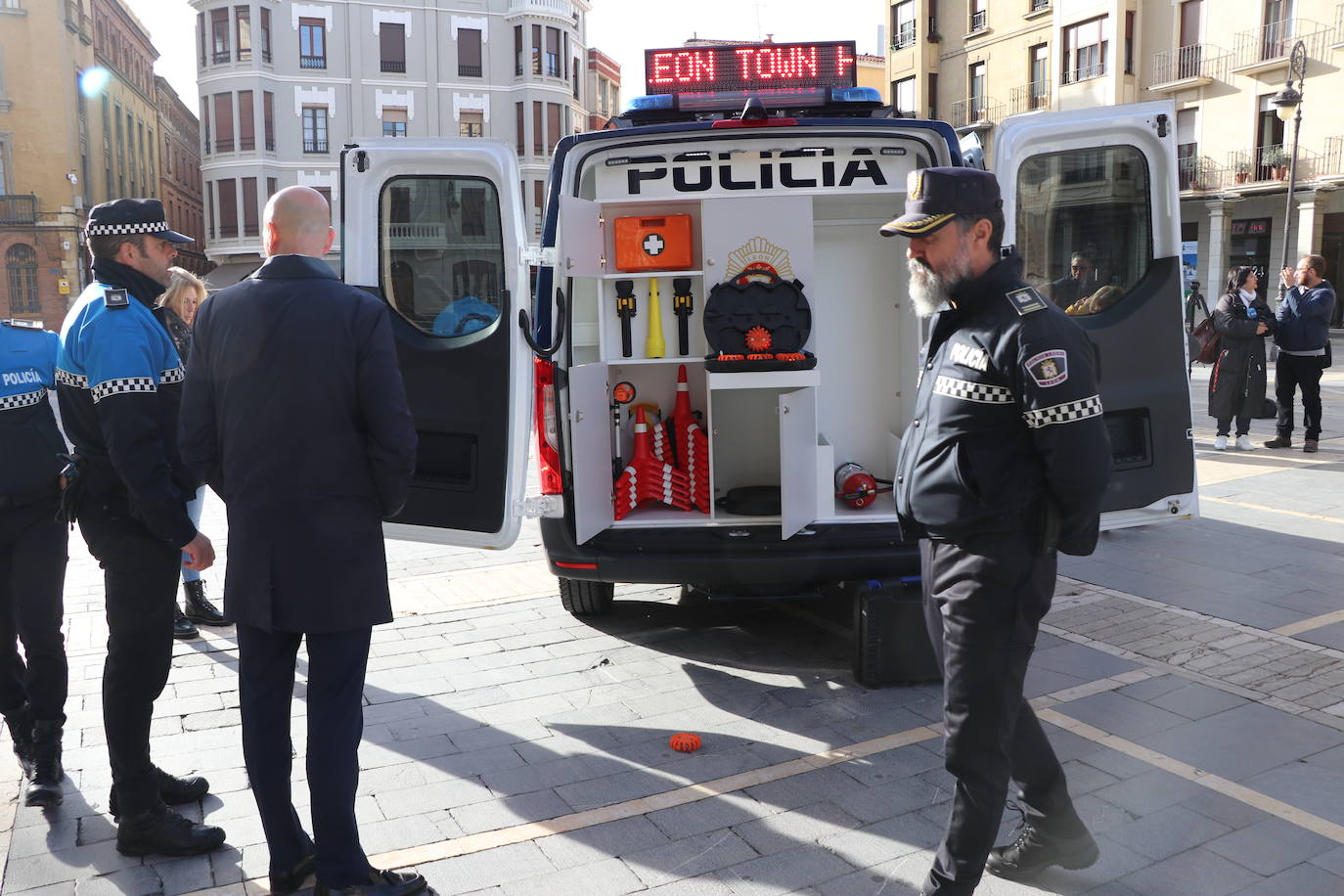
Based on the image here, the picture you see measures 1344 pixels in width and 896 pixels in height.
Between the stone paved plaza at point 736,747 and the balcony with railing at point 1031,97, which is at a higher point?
the balcony with railing at point 1031,97

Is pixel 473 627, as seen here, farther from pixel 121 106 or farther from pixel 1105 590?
pixel 121 106

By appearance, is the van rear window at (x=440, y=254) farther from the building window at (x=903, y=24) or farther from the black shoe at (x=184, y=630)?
the building window at (x=903, y=24)

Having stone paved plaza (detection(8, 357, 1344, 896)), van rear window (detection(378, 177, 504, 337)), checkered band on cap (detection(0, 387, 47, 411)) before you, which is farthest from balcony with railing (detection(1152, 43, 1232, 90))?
checkered band on cap (detection(0, 387, 47, 411))

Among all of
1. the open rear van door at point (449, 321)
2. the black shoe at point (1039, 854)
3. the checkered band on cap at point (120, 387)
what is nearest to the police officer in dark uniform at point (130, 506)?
the checkered band on cap at point (120, 387)

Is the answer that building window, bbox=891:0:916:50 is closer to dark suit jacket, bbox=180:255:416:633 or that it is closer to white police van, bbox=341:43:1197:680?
white police van, bbox=341:43:1197:680

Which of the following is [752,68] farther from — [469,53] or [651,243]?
[469,53]

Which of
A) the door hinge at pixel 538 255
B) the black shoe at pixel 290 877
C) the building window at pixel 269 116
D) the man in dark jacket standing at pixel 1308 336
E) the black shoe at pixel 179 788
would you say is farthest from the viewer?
the building window at pixel 269 116

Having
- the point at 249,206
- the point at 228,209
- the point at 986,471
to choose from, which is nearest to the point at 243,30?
the point at 249,206

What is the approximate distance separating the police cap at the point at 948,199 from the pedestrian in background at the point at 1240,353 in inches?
355

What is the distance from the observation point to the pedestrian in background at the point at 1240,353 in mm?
10664

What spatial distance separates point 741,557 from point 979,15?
41.0 meters

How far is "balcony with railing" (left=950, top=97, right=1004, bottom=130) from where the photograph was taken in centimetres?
3984

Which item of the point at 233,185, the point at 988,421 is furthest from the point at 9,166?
the point at 988,421

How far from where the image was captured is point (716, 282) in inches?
218
